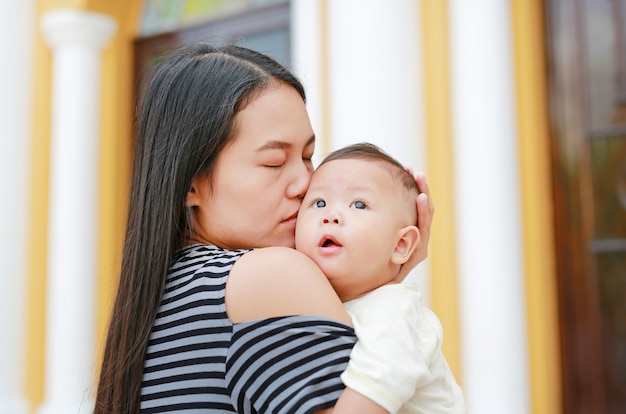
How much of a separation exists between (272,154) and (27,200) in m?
3.77

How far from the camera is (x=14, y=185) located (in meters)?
4.66

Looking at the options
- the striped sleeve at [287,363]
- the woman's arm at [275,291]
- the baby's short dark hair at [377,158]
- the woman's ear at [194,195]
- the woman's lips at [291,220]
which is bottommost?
the striped sleeve at [287,363]

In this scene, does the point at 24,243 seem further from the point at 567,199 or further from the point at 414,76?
the point at 567,199

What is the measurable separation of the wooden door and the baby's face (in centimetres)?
216

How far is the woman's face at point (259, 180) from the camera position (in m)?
1.29

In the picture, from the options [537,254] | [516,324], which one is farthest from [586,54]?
[516,324]

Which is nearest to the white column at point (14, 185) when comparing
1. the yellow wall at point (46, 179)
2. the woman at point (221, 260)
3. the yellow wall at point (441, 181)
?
the yellow wall at point (46, 179)

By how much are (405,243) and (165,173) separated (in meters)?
0.42

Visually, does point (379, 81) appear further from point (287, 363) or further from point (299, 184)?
point (287, 363)

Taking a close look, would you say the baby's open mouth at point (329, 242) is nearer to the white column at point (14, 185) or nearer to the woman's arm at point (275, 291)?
the woman's arm at point (275, 291)

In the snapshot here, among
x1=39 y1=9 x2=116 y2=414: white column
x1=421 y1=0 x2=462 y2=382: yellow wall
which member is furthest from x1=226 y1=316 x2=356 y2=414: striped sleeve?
x1=39 y1=9 x2=116 y2=414: white column

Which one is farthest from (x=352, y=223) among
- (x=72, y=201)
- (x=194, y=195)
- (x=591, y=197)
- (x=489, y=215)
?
(x=72, y=201)

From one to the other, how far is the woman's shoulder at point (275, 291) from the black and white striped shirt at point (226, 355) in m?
0.02

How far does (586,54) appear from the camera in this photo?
3.33 m
